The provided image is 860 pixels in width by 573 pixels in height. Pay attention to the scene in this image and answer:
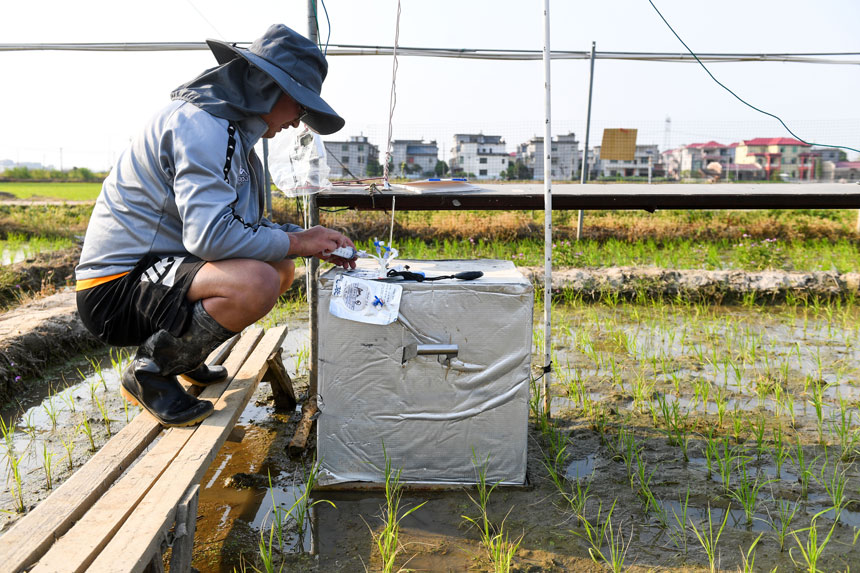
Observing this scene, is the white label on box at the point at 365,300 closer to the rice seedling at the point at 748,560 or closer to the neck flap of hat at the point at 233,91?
the neck flap of hat at the point at 233,91

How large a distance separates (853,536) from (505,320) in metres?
1.16

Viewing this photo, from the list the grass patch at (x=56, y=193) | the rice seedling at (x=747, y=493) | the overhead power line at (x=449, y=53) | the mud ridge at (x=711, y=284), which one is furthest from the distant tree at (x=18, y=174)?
the rice seedling at (x=747, y=493)

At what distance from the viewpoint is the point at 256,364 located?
249 cm

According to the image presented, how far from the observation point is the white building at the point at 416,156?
11.1m

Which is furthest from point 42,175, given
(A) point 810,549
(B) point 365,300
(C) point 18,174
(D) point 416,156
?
(A) point 810,549

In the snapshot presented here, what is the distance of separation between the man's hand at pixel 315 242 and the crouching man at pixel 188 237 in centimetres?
1

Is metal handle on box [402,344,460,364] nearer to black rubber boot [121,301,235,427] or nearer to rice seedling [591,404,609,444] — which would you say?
black rubber boot [121,301,235,427]

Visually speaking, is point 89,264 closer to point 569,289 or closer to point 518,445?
point 518,445

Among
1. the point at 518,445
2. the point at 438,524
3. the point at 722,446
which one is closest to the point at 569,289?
the point at 722,446

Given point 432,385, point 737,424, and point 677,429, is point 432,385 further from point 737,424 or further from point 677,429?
point 737,424

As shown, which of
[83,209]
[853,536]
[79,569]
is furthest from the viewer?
[83,209]

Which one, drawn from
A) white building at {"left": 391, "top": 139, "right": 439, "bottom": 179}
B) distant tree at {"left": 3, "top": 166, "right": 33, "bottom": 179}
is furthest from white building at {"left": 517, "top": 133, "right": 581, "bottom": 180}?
distant tree at {"left": 3, "top": 166, "right": 33, "bottom": 179}

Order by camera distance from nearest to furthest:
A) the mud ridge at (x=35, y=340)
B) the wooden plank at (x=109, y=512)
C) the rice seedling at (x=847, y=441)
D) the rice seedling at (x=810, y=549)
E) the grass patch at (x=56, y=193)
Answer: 1. the wooden plank at (x=109, y=512)
2. the rice seedling at (x=810, y=549)
3. the rice seedling at (x=847, y=441)
4. the mud ridge at (x=35, y=340)
5. the grass patch at (x=56, y=193)

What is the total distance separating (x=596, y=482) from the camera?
224 cm
